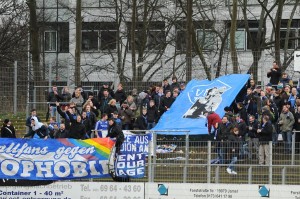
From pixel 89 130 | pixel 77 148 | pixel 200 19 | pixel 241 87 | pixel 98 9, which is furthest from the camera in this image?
pixel 98 9

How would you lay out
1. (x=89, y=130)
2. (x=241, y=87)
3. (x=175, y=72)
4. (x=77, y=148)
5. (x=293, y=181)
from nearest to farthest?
1. (x=293, y=181)
2. (x=77, y=148)
3. (x=89, y=130)
4. (x=241, y=87)
5. (x=175, y=72)

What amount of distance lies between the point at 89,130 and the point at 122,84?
13.7 ft

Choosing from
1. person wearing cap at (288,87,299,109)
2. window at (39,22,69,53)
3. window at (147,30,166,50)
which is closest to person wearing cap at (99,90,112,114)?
person wearing cap at (288,87,299,109)

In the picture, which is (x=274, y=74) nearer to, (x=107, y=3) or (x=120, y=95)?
(x=120, y=95)

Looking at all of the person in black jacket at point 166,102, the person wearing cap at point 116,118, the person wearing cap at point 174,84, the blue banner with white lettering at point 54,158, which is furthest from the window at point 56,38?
the blue banner with white lettering at point 54,158

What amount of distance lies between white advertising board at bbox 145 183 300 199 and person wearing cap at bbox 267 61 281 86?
25.2 ft

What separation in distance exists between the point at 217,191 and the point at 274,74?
8035 mm

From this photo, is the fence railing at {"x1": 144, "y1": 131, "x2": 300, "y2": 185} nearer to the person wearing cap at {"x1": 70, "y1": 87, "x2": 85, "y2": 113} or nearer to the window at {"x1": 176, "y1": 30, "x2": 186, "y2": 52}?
the person wearing cap at {"x1": 70, "y1": 87, "x2": 85, "y2": 113}

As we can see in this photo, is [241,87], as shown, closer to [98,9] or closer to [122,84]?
[122,84]

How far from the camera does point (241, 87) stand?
30000 mm

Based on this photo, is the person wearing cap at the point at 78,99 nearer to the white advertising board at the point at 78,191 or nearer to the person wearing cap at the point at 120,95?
the person wearing cap at the point at 120,95

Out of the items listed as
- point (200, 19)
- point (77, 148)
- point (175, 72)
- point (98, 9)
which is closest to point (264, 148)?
point (77, 148)

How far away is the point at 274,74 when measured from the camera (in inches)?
1181

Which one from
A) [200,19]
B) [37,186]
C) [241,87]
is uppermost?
[200,19]
